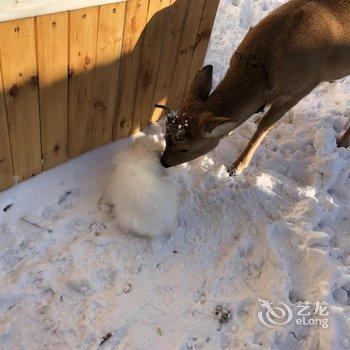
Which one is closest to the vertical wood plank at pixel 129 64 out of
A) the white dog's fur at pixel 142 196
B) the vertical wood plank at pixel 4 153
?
the white dog's fur at pixel 142 196

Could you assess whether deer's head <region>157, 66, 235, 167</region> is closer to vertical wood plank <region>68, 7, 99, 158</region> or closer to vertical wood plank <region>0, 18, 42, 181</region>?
vertical wood plank <region>68, 7, 99, 158</region>

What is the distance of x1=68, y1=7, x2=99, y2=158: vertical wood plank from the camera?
2.71 meters

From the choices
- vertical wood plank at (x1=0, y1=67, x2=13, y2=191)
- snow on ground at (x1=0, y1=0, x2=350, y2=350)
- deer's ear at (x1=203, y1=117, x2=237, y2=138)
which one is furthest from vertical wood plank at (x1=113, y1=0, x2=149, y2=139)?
vertical wood plank at (x1=0, y1=67, x2=13, y2=191)

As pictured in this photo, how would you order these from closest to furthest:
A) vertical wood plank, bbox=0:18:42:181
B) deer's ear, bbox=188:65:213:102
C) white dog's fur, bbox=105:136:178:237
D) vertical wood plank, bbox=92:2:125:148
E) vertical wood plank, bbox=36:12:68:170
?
1. vertical wood plank, bbox=0:18:42:181
2. vertical wood plank, bbox=36:12:68:170
3. vertical wood plank, bbox=92:2:125:148
4. white dog's fur, bbox=105:136:178:237
5. deer's ear, bbox=188:65:213:102

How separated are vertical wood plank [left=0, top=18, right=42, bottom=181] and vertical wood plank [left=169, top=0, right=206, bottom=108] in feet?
4.69

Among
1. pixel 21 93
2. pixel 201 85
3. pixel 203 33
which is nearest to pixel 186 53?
pixel 203 33

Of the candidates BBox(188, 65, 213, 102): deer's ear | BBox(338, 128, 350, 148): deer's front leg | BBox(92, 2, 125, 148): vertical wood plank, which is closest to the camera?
BBox(92, 2, 125, 148): vertical wood plank

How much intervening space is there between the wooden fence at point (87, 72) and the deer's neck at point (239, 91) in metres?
0.64

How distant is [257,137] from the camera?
380 cm

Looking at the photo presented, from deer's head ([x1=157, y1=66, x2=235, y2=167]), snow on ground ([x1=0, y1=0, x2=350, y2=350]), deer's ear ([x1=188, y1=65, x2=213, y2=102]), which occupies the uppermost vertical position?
deer's ear ([x1=188, y1=65, x2=213, y2=102])

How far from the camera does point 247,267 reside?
311 cm

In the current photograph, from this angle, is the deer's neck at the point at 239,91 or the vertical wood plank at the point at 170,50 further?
the vertical wood plank at the point at 170,50

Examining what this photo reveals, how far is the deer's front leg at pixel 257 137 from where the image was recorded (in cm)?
371

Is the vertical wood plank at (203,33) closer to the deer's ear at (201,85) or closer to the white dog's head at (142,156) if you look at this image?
the deer's ear at (201,85)
